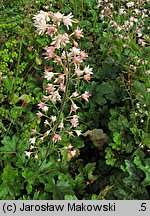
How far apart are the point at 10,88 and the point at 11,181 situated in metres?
0.73

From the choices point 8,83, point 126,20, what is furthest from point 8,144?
point 126,20

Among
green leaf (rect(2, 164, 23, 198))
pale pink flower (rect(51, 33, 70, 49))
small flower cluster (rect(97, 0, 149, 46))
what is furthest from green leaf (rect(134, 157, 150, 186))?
small flower cluster (rect(97, 0, 149, 46))

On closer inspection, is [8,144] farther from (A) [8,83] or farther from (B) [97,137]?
(B) [97,137]

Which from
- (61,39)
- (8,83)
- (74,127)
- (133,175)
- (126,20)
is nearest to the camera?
(61,39)

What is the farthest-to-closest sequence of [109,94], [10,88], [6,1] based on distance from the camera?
[6,1] < [109,94] < [10,88]

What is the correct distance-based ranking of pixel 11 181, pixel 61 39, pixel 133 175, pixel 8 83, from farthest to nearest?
pixel 8 83 → pixel 133 175 → pixel 11 181 → pixel 61 39

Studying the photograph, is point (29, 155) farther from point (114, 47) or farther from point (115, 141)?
point (114, 47)

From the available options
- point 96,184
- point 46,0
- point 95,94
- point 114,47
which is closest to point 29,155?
point 96,184

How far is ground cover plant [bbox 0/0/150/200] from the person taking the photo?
2.50m

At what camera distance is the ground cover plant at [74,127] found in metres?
2.50

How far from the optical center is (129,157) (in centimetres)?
274

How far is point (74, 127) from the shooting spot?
2.98 metres

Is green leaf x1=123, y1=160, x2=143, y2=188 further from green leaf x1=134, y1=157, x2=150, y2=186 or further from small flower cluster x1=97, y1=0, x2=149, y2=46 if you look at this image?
small flower cluster x1=97, y1=0, x2=149, y2=46

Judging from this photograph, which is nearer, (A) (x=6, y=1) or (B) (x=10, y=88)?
(B) (x=10, y=88)
